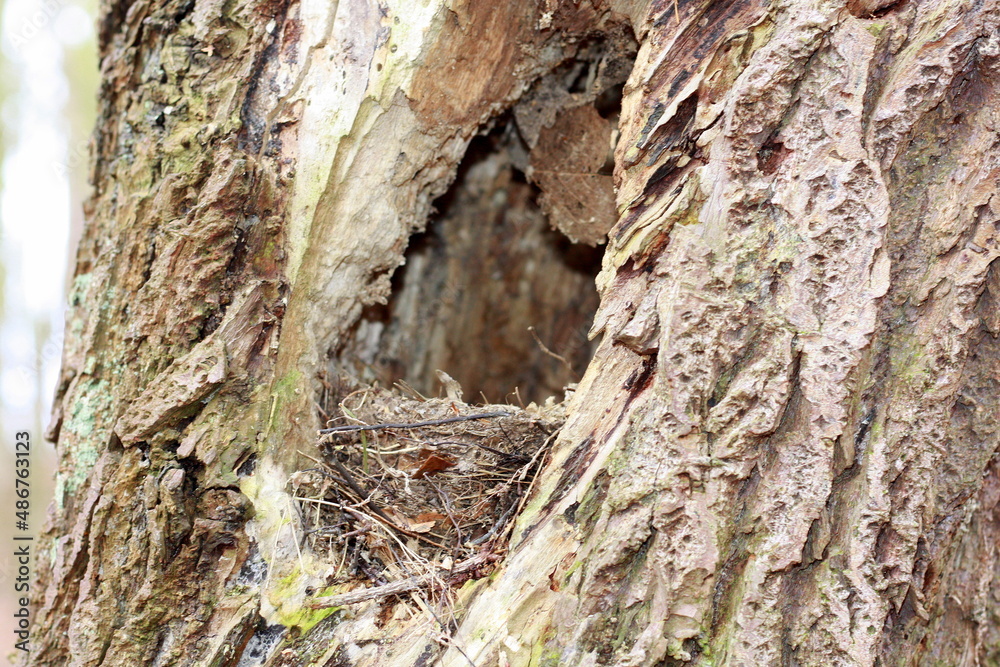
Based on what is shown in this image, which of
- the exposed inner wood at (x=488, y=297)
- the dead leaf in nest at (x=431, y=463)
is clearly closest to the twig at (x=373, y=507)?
the dead leaf in nest at (x=431, y=463)

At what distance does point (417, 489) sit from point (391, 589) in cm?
35

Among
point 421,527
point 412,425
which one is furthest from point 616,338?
point 421,527

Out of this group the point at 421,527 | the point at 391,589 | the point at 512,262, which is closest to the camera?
the point at 391,589

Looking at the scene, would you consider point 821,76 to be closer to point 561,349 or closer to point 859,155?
point 859,155

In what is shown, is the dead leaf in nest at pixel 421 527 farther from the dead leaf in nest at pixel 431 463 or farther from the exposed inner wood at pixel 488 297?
the exposed inner wood at pixel 488 297

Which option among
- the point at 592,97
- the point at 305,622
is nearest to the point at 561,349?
the point at 592,97

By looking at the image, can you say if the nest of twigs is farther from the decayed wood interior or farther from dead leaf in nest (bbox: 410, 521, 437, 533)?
the decayed wood interior

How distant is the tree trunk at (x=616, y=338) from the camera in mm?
1336

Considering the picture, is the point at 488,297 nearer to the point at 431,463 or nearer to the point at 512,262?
the point at 512,262

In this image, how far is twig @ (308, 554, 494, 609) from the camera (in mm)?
1538

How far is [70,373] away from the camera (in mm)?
1823

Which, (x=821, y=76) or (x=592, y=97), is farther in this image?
(x=592, y=97)

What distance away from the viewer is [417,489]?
1842 mm

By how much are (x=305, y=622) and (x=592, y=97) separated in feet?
6.63
